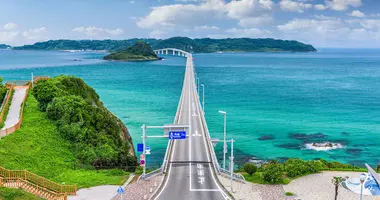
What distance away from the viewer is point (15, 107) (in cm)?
4934

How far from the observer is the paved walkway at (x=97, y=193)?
28.8 metres

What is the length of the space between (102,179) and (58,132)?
13503 mm

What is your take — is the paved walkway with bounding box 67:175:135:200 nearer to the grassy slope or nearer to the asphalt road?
the grassy slope

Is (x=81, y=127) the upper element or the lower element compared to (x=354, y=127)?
upper

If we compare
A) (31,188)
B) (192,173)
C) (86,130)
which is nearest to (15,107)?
(86,130)

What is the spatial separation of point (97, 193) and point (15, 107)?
26.2 m

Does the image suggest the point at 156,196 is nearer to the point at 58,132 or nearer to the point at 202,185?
the point at 202,185

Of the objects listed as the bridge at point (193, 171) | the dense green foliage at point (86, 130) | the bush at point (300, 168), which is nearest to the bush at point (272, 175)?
the bush at point (300, 168)

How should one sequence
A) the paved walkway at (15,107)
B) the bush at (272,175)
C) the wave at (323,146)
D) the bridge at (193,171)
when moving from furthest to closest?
the wave at (323,146)
the paved walkway at (15,107)
the bush at (272,175)
the bridge at (193,171)

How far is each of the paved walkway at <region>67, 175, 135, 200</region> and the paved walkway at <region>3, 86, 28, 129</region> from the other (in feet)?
56.0

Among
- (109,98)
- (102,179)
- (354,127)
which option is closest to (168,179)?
(102,179)

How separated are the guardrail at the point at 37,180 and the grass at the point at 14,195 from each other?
302 cm

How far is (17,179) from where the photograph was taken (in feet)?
88.8

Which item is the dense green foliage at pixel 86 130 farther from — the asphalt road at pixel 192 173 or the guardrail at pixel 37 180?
the guardrail at pixel 37 180
